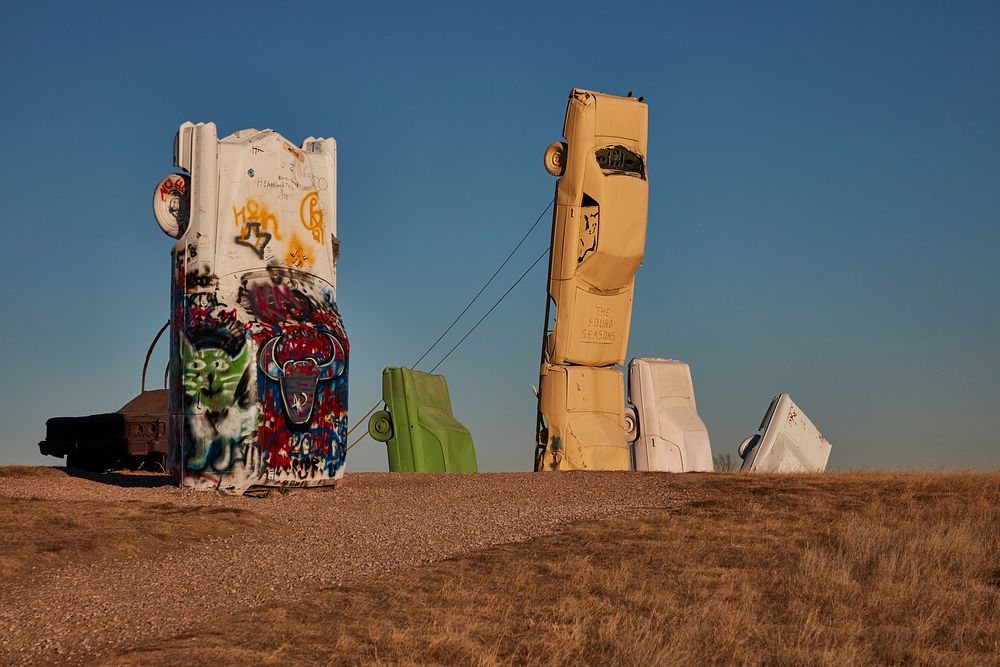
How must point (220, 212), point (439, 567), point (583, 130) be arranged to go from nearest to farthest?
point (439, 567)
point (220, 212)
point (583, 130)

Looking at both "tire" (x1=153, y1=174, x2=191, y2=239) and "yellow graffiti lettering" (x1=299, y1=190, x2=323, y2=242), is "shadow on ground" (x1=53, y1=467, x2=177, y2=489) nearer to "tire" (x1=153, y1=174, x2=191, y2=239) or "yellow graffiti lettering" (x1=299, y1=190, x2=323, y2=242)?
"tire" (x1=153, y1=174, x2=191, y2=239)

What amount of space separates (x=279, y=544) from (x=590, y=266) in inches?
390

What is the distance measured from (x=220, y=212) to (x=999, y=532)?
11.3m

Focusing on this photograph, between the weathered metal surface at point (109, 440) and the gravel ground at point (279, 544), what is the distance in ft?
11.3

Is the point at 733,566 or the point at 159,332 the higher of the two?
the point at 159,332

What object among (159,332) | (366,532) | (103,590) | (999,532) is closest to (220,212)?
(159,332)

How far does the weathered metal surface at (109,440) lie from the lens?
22031 mm

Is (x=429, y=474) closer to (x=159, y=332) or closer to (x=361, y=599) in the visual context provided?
(x=159, y=332)

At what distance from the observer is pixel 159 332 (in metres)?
20.3

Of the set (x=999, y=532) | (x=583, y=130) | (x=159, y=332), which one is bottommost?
(x=999, y=532)

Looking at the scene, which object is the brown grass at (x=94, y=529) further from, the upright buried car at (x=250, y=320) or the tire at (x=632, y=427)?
the tire at (x=632, y=427)

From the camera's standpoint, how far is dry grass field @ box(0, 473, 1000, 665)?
7188 mm

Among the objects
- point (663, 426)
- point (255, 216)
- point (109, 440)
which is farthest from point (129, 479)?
point (663, 426)

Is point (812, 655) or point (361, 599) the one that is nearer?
point (812, 655)
